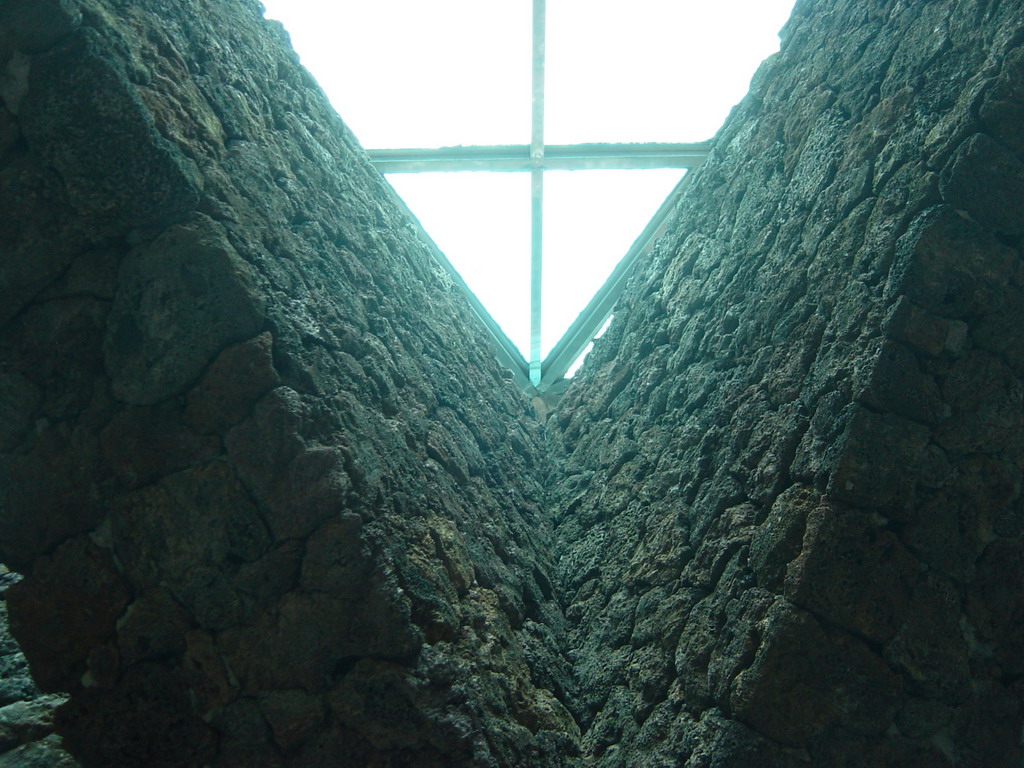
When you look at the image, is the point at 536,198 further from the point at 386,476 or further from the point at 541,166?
the point at 386,476

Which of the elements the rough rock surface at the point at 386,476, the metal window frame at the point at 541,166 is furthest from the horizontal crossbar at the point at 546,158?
the rough rock surface at the point at 386,476

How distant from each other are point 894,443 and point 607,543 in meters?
1.54

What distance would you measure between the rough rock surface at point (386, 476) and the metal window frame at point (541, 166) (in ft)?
8.14

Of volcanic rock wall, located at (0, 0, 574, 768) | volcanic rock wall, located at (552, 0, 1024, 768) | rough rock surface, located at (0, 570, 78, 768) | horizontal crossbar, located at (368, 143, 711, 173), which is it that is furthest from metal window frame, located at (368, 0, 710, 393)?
rough rock surface, located at (0, 570, 78, 768)

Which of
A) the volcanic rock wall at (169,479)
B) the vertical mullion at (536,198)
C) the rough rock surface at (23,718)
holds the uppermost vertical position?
the vertical mullion at (536,198)

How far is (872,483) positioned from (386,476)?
5.19 ft

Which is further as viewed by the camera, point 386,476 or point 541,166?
point 541,166

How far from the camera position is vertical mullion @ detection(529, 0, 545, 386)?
5.32m

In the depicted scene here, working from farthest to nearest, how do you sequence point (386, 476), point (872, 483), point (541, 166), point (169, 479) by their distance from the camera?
point (541, 166)
point (386, 476)
point (872, 483)
point (169, 479)

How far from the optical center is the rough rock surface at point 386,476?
2.55 m

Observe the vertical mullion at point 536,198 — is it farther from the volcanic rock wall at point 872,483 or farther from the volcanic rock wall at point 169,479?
the volcanic rock wall at point 169,479

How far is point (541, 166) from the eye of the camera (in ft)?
19.3

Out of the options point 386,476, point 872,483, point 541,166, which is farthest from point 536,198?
point 872,483

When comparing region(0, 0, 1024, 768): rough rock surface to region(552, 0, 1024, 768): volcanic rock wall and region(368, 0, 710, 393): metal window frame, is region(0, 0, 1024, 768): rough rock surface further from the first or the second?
region(368, 0, 710, 393): metal window frame
